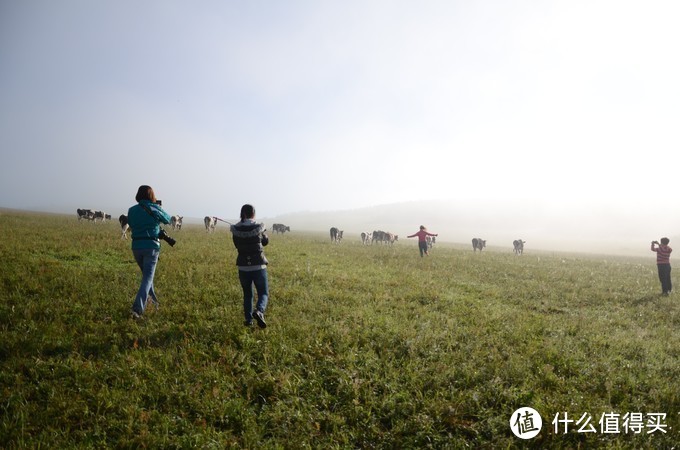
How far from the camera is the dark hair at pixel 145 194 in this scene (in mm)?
7676

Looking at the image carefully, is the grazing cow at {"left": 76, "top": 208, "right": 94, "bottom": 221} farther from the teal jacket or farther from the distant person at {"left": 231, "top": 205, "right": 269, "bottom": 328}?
the distant person at {"left": 231, "top": 205, "right": 269, "bottom": 328}

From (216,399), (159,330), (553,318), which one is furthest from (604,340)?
(159,330)

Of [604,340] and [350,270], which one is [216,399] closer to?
[604,340]

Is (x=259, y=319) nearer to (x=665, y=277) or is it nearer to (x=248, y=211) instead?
(x=248, y=211)

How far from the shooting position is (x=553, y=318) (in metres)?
10.3

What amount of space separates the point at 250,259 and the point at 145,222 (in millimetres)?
2747

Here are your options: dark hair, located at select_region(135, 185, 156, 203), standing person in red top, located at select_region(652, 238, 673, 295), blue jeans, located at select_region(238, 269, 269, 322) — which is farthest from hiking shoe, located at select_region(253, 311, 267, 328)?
standing person in red top, located at select_region(652, 238, 673, 295)

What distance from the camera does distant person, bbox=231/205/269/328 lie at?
24.5ft

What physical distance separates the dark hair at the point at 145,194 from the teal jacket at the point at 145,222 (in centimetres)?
10

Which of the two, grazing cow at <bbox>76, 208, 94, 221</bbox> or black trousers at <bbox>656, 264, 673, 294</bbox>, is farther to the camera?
grazing cow at <bbox>76, 208, 94, 221</bbox>

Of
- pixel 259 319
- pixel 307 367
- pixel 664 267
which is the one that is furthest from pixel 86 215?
pixel 664 267

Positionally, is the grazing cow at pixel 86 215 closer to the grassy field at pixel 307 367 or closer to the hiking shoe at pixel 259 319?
the grassy field at pixel 307 367

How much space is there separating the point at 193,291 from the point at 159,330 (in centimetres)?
256

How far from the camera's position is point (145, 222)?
25.2 ft
